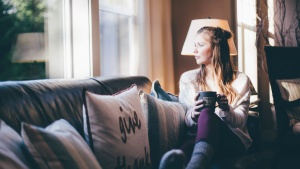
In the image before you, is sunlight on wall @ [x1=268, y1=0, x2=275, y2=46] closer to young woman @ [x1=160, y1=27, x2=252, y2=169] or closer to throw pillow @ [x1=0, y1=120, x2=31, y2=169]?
young woman @ [x1=160, y1=27, x2=252, y2=169]

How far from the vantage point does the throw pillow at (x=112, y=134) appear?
1131 mm

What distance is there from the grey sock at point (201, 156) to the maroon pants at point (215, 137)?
0.04 meters

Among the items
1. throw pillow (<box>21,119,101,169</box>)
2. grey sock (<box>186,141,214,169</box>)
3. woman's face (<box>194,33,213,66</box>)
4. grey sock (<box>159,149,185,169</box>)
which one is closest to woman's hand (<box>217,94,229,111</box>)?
grey sock (<box>186,141,214,169</box>)

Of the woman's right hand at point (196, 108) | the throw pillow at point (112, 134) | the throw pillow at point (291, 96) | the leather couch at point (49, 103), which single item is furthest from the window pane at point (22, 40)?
the throw pillow at point (291, 96)

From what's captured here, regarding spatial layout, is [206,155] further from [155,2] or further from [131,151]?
[155,2]

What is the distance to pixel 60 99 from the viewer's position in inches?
52.3

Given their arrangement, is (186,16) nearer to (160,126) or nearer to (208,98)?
(208,98)

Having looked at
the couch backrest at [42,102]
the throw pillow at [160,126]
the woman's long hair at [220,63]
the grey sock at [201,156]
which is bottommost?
the grey sock at [201,156]

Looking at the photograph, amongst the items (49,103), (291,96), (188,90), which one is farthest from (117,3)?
(49,103)

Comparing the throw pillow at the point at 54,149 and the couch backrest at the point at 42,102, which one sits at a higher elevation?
the couch backrest at the point at 42,102

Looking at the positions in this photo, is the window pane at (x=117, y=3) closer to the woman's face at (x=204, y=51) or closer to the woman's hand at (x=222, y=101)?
the woman's face at (x=204, y=51)

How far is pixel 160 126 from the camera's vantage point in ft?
5.18

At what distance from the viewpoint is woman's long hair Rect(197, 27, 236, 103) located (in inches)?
82.9

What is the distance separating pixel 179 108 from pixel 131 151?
703 mm
